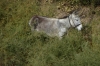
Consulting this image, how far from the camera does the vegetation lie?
5.97m

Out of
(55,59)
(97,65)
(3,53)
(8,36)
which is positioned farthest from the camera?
(8,36)

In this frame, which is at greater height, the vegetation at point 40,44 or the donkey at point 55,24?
the donkey at point 55,24

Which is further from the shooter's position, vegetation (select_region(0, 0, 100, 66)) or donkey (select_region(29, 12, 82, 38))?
donkey (select_region(29, 12, 82, 38))

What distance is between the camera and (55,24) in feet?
23.4

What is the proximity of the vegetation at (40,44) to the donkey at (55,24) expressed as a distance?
15 cm

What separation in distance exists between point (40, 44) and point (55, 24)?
0.74 m

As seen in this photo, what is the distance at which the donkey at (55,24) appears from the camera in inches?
273

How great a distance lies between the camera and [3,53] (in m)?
6.60

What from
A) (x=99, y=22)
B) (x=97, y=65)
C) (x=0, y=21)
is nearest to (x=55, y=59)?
(x=97, y=65)

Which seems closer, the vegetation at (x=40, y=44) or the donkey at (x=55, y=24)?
the vegetation at (x=40, y=44)

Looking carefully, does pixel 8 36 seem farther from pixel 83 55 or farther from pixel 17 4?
pixel 83 55

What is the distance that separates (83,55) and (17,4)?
315 cm

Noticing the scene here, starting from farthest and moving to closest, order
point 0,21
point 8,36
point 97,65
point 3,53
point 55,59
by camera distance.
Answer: point 0,21
point 8,36
point 3,53
point 55,59
point 97,65

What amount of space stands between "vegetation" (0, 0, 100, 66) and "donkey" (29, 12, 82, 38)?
148 millimetres
